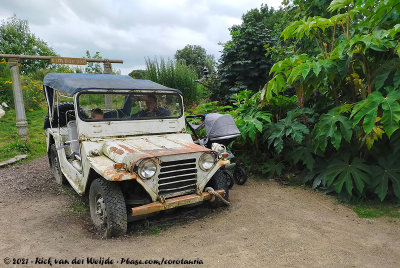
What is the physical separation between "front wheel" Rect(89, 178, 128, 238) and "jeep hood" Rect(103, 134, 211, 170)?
1.07 ft

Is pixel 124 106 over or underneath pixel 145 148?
over

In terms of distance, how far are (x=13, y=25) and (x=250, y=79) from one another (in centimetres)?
2494

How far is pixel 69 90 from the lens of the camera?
421 cm

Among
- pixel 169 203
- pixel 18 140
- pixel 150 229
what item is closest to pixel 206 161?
pixel 169 203

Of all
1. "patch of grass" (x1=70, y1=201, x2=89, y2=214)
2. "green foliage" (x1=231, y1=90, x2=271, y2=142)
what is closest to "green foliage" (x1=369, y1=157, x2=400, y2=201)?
"green foliage" (x1=231, y1=90, x2=271, y2=142)

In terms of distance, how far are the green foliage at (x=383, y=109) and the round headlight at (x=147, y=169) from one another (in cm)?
252

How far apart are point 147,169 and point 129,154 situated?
282mm

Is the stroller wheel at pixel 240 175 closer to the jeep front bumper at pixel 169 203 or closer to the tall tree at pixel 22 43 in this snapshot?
the jeep front bumper at pixel 169 203

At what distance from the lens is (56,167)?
570cm

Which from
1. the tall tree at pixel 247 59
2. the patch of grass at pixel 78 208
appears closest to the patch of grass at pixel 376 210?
the patch of grass at pixel 78 208

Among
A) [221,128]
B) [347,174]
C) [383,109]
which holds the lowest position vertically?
[347,174]

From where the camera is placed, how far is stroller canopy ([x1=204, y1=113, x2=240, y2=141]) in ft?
16.0

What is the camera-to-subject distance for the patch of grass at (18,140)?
300 inches

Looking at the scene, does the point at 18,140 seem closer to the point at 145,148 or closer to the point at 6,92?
the point at 6,92
